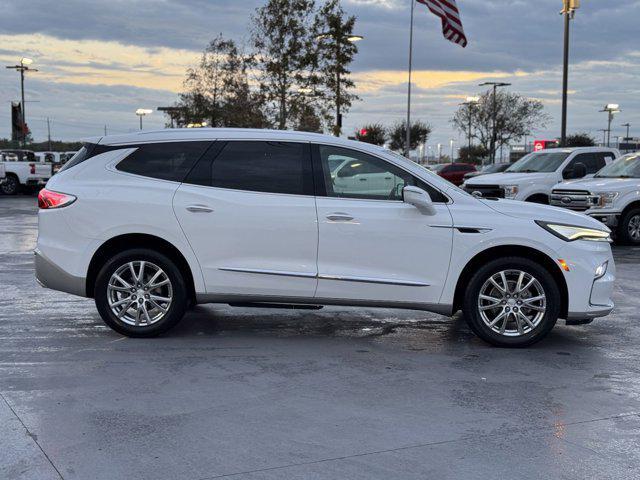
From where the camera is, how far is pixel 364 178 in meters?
7.00

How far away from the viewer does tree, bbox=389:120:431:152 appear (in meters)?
84.6

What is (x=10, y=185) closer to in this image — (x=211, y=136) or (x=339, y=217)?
(x=211, y=136)

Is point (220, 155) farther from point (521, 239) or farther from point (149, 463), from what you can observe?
point (149, 463)

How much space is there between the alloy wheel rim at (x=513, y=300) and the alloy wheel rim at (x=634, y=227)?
10.3 metres

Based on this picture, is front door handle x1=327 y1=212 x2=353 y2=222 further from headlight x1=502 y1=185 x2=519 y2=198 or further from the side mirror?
headlight x1=502 y1=185 x2=519 y2=198

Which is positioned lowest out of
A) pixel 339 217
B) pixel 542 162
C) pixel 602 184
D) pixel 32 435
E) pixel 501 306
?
pixel 32 435

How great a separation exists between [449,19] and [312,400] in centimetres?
2053

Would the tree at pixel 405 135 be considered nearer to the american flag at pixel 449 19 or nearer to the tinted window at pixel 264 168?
the american flag at pixel 449 19

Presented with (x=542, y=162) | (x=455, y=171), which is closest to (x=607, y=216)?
(x=542, y=162)

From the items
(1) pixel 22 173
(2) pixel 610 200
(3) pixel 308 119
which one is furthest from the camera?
(3) pixel 308 119

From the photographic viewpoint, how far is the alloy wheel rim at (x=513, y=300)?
6.83 meters

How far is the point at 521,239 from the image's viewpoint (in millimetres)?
6797

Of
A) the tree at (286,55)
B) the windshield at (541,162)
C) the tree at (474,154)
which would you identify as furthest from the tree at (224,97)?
the tree at (474,154)

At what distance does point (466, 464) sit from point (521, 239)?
9.81ft
